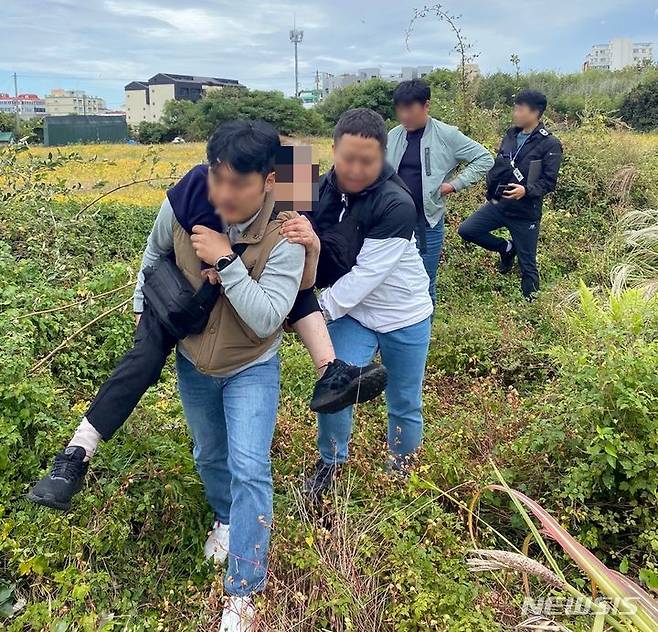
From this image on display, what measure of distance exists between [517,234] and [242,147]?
14.3 ft

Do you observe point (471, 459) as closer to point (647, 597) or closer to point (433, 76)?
point (647, 597)

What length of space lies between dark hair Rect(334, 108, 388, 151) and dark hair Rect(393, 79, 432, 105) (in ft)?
6.11

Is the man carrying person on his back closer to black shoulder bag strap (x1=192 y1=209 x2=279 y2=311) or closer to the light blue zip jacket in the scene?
black shoulder bag strap (x1=192 y1=209 x2=279 y2=311)

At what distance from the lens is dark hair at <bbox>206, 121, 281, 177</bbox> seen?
207cm

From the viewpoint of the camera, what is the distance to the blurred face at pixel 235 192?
2105 millimetres

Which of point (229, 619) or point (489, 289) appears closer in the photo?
point (229, 619)

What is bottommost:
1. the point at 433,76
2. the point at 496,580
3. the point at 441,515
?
the point at 496,580

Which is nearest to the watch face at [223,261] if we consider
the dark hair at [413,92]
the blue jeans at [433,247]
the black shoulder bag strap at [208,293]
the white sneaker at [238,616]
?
the black shoulder bag strap at [208,293]

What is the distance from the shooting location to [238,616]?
7.14 feet

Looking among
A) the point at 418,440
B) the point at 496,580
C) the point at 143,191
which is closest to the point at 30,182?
the point at 418,440

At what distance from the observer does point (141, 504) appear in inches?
106

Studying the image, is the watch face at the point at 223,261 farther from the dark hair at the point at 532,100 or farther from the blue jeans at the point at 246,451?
the dark hair at the point at 532,100

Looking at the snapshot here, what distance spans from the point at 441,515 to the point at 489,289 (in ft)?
15.0

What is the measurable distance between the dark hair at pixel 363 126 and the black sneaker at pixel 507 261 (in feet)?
12.9
